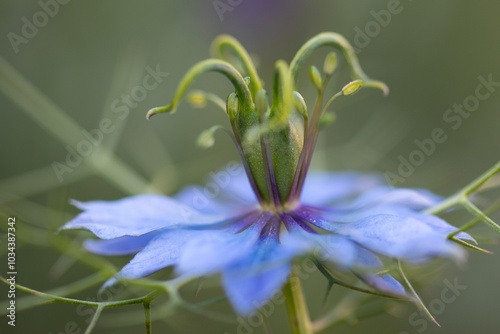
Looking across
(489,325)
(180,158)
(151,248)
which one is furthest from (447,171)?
(151,248)

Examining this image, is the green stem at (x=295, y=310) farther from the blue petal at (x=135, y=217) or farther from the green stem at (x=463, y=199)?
the green stem at (x=463, y=199)

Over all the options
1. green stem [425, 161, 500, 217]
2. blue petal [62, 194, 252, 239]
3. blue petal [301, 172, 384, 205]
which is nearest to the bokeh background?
blue petal [301, 172, 384, 205]

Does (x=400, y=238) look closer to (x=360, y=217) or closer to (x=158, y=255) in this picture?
(x=360, y=217)

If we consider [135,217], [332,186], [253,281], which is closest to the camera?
[253,281]

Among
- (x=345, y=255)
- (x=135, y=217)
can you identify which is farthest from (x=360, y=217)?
(x=135, y=217)

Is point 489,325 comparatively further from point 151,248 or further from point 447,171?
point 151,248
